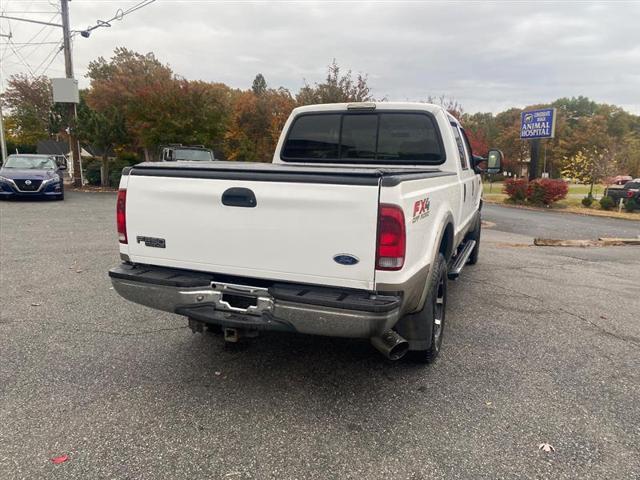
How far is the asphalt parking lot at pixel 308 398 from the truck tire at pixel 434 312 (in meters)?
0.12

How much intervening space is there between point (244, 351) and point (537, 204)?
22.0 metres

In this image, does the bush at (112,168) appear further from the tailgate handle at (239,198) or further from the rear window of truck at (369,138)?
the tailgate handle at (239,198)

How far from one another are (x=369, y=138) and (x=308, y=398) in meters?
2.68

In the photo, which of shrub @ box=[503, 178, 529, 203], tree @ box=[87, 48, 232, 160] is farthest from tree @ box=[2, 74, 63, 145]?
shrub @ box=[503, 178, 529, 203]

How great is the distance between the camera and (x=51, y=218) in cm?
1105

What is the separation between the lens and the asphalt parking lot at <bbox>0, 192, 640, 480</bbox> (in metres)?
2.39

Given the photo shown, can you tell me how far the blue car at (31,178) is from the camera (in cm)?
1355

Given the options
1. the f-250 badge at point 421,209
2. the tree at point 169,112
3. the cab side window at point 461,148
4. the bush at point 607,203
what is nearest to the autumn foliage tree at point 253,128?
the tree at point 169,112

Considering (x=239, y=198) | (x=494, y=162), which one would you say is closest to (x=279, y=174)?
(x=239, y=198)

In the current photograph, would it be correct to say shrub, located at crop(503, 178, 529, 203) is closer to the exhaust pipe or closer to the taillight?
the exhaust pipe

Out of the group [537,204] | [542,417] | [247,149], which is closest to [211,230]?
[542,417]

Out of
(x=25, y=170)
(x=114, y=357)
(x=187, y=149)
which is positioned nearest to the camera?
(x=114, y=357)

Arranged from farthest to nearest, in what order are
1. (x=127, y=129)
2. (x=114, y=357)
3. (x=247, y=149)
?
1. (x=247, y=149)
2. (x=127, y=129)
3. (x=114, y=357)

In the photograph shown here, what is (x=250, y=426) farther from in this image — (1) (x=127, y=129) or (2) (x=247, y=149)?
(2) (x=247, y=149)
